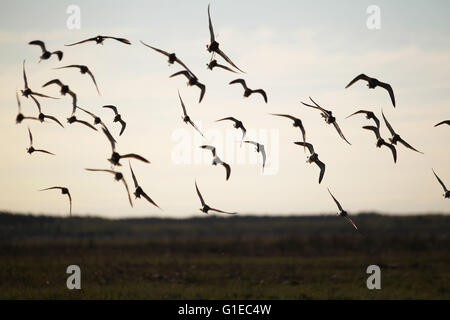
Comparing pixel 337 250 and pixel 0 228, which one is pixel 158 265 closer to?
pixel 337 250

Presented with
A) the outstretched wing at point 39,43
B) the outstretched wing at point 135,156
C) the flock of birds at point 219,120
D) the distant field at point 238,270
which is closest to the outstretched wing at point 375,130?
the flock of birds at point 219,120

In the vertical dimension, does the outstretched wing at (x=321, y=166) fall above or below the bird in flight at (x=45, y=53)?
below

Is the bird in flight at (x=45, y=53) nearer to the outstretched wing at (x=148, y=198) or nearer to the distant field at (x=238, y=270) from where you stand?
the outstretched wing at (x=148, y=198)

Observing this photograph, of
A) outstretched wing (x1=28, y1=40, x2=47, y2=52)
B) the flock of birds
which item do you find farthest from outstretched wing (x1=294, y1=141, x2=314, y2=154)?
outstretched wing (x1=28, y1=40, x2=47, y2=52)

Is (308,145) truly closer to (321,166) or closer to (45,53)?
(321,166)

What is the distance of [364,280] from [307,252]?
51.1ft

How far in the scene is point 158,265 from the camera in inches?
1403

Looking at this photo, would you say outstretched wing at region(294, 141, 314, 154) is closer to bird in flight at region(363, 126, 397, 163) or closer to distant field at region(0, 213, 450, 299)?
bird in flight at region(363, 126, 397, 163)

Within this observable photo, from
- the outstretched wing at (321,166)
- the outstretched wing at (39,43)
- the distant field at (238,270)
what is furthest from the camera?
the distant field at (238,270)

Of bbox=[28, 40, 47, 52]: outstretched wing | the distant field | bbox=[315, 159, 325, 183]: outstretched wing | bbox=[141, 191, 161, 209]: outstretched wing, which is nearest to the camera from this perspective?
bbox=[141, 191, 161, 209]: outstretched wing

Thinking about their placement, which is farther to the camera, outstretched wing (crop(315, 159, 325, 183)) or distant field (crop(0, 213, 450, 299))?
distant field (crop(0, 213, 450, 299))

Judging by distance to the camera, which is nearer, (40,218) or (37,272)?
(37,272)

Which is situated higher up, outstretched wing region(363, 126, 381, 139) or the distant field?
outstretched wing region(363, 126, 381, 139)
